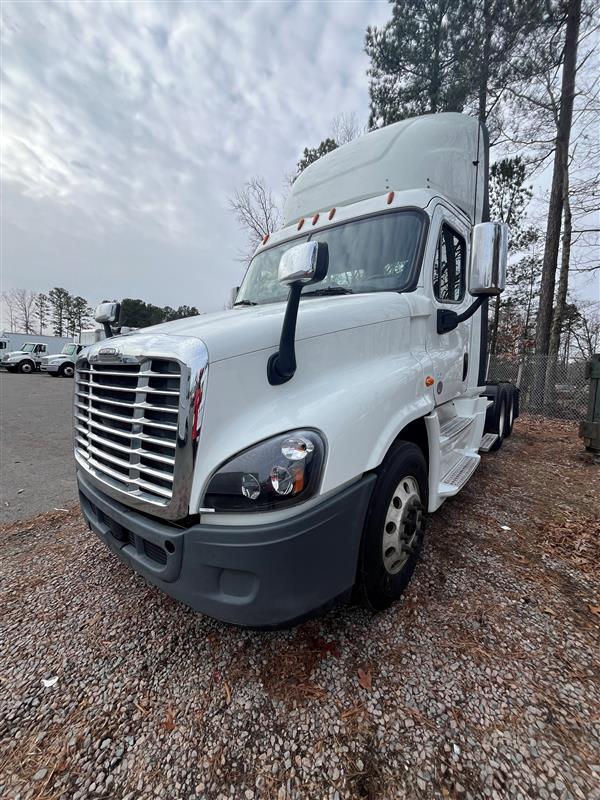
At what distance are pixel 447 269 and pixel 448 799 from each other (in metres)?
3.29

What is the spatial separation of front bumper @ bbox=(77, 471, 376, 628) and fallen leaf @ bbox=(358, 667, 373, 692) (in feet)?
1.50

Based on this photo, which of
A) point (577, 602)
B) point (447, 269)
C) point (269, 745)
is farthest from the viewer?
point (447, 269)

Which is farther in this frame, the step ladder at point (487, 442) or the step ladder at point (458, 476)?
the step ladder at point (487, 442)

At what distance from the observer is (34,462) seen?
597 cm

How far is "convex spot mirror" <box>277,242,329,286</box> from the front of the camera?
1.67 m

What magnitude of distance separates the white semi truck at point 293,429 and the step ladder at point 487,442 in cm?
235

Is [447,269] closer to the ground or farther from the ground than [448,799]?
farther from the ground

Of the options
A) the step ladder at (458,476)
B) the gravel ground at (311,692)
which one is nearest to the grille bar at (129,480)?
the gravel ground at (311,692)

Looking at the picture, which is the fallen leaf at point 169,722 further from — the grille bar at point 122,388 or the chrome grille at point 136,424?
the grille bar at point 122,388

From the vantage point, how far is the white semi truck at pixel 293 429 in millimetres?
1643

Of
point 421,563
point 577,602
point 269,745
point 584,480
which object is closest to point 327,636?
point 269,745

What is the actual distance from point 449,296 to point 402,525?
6.71 ft

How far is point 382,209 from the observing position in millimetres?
3037

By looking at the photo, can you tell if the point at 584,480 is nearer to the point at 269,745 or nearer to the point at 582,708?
the point at 582,708
